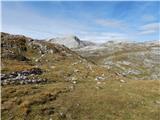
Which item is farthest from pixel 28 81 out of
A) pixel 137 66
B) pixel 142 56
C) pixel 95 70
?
pixel 142 56

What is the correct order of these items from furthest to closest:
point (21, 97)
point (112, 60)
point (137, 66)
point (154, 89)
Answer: point (112, 60) → point (137, 66) → point (154, 89) → point (21, 97)

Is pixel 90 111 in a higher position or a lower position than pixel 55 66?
lower

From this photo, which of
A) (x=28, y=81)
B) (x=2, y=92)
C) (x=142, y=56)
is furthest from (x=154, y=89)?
(x=142, y=56)

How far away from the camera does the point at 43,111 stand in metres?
33.0

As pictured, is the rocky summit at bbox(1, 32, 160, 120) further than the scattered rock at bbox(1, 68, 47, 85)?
No

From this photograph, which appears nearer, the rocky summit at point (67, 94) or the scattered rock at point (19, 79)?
the rocky summit at point (67, 94)

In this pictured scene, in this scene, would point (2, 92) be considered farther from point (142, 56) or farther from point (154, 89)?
point (142, 56)

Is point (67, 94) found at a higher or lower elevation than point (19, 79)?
lower

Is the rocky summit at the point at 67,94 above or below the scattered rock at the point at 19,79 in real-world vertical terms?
below

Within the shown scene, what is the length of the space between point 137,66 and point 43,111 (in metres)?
114

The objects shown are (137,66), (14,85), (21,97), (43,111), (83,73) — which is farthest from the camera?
(137,66)

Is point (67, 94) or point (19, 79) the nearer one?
point (67, 94)

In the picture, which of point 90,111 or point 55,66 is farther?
point 55,66

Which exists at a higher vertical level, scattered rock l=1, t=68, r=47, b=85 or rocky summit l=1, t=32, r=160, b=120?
scattered rock l=1, t=68, r=47, b=85
